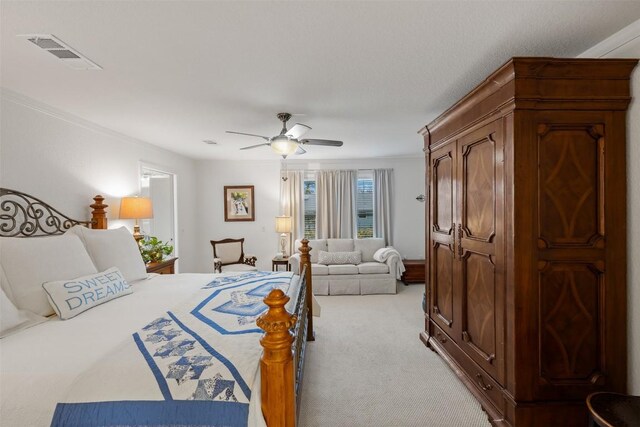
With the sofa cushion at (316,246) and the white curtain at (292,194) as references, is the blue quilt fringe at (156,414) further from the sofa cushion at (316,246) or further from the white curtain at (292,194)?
the white curtain at (292,194)

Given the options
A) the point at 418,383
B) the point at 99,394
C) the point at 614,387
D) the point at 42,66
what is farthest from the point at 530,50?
the point at 42,66

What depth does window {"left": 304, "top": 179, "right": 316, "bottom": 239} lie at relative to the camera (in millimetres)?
6434

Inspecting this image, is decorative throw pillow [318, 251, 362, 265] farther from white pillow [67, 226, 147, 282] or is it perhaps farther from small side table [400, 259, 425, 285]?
white pillow [67, 226, 147, 282]

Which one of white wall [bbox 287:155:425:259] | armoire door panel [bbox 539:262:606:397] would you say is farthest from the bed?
white wall [bbox 287:155:425:259]

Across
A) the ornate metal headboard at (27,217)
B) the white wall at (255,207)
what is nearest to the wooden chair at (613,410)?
the ornate metal headboard at (27,217)

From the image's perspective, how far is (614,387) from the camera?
1.85 meters

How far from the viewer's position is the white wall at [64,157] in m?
2.63

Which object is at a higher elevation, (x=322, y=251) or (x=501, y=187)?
(x=501, y=187)

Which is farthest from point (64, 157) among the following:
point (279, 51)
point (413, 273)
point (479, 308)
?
point (413, 273)

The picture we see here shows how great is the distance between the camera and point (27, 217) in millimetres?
2699

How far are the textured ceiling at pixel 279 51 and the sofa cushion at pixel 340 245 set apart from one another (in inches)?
123

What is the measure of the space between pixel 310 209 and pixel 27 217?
447 cm

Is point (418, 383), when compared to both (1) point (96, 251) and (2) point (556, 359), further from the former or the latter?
(1) point (96, 251)

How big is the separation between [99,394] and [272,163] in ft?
17.6
